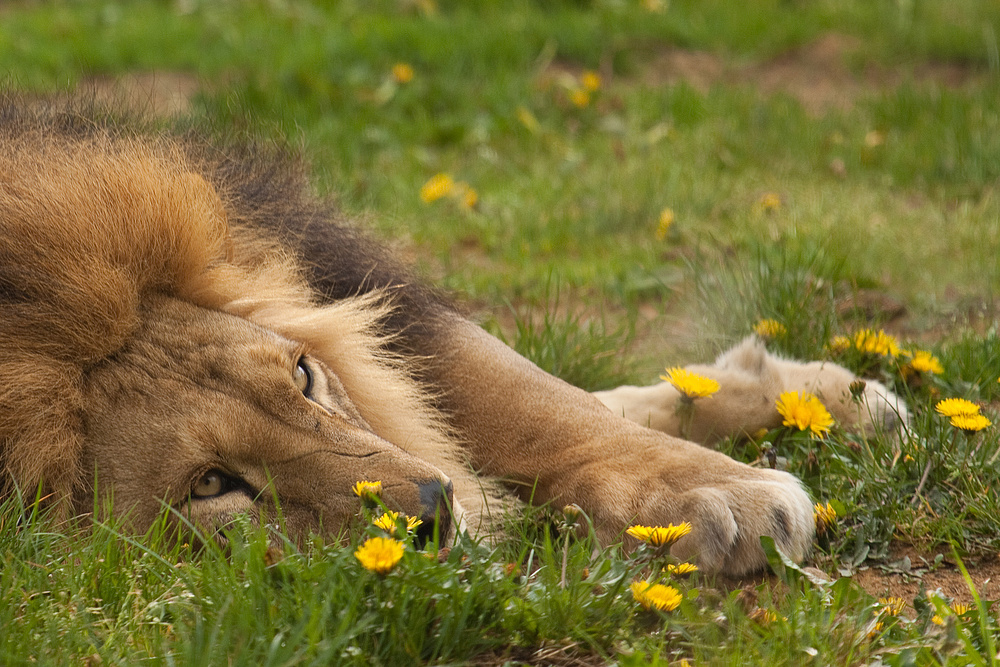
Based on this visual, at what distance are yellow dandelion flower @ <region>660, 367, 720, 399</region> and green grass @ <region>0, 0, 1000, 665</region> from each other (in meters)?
0.20

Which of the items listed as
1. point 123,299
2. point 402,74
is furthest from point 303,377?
point 402,74

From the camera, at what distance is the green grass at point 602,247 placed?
186cm

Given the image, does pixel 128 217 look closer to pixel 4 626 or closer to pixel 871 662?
pixel 4 626

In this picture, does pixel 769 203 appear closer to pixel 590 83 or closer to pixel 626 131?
pixel 626 131

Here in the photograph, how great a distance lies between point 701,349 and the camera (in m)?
3.51

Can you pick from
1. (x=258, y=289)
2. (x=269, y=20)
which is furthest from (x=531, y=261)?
(x=269, y=20)

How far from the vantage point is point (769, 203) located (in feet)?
15.7

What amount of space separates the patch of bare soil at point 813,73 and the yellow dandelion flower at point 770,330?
11.5 ft

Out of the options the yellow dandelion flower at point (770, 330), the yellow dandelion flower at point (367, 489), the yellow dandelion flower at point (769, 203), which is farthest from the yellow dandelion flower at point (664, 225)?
the yellow dandelion flower at point (367, 489)

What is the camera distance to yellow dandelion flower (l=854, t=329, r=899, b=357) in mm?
3150

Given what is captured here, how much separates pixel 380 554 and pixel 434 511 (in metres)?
0.35

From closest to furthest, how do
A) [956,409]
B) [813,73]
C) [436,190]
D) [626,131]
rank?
1. [956,409]
2. [436,190]
3. [626,131]
4. [813,73]

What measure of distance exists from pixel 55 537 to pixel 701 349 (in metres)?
2.10

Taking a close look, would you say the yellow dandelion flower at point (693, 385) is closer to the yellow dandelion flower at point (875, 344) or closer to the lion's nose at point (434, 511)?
the yellow dandelion flower at point (875, 344)
